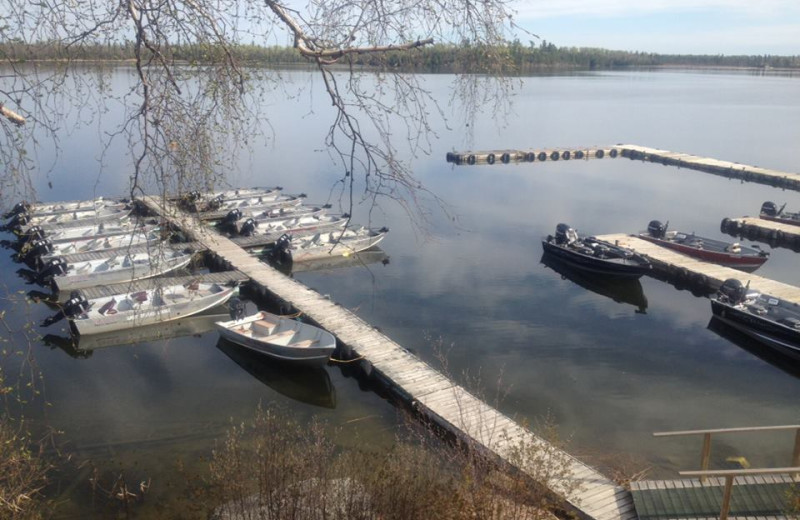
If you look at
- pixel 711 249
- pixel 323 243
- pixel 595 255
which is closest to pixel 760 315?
pixel 595 255

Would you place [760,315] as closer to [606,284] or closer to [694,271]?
[694,271]

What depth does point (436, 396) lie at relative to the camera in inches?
556

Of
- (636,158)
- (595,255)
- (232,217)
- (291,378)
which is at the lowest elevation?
(291,378)

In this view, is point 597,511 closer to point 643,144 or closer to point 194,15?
point 194,15

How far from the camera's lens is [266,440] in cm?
808

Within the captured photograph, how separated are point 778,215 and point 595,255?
583 inches

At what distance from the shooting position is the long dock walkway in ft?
31.9

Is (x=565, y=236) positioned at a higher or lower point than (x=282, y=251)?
higher

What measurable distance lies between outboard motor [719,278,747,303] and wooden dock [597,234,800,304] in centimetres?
159

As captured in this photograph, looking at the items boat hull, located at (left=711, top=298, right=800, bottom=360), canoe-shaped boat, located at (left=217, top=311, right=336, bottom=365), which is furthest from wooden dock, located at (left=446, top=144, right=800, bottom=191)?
canoe-shaped boat, located at (left=217, top=311, right=336, bottom=365)

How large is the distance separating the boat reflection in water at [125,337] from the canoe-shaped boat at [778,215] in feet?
95.0

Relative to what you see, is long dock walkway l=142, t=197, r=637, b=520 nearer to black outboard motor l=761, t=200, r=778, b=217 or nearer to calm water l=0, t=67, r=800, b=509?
calm water l=0, t=67, r=800, b=509

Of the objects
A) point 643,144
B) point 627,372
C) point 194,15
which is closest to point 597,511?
point 627,372

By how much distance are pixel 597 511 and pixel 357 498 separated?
4316mm
